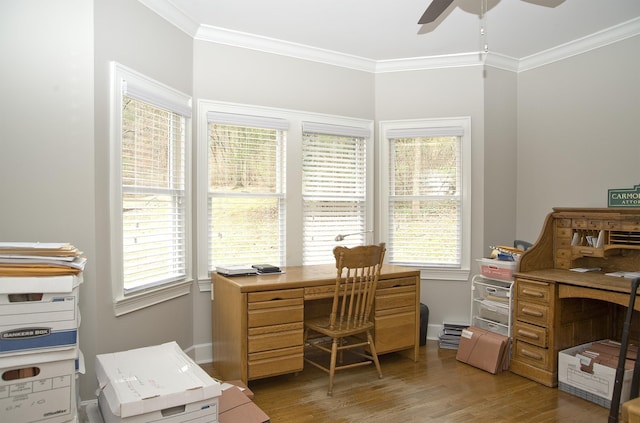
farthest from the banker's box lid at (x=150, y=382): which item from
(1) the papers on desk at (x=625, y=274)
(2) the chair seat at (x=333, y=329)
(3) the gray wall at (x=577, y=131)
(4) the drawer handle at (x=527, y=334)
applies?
(3) the gray wall at (x=577, y=131)

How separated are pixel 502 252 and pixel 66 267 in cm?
315

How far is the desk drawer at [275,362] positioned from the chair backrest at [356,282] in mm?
339

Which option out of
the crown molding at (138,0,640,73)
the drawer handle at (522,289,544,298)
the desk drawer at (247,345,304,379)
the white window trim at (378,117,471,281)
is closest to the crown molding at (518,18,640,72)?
the crown molding at (138,0,640,73)

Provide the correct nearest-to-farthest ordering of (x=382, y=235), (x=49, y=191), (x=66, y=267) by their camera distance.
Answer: (x=66, y=267) < (x=49, y=191) < (x=382, y=235)

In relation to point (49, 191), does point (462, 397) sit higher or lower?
lower

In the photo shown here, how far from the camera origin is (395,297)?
3486 mm

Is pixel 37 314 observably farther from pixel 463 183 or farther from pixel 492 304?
pixel 463 183

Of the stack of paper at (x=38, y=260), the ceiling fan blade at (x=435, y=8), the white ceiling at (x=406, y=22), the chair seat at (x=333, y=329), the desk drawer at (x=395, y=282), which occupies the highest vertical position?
the white ceiling at (x=406, y=22)

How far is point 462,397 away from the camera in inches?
114

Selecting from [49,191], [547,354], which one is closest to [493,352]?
[547,354]

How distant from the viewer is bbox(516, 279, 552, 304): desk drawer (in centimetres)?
312

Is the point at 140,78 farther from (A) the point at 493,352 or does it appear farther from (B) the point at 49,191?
(A) the point at 493,352

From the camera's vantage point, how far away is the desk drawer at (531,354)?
3.10m

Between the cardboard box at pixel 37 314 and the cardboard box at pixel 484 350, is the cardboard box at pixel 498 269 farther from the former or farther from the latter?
the cardboard box at pixel 37 314
